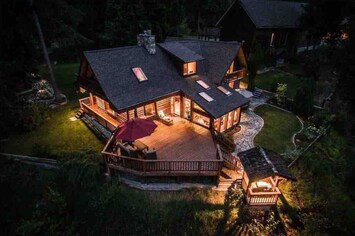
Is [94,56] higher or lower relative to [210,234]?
higher

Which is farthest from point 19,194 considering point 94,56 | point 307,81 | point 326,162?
point 307,81

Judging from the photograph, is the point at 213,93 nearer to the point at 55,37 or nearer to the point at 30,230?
the point at 30,230

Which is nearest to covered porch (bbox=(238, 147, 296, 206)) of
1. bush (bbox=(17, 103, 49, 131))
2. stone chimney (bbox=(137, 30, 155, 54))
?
stone chimney (bbox=(137, 30, 155, 54))

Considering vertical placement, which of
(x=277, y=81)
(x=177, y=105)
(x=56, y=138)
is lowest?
(x=56, y=138)

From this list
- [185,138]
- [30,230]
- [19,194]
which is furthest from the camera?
[185,138]

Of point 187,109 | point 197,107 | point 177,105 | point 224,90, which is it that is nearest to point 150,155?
point 197,107

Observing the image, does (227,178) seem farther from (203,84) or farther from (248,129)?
(203,84)

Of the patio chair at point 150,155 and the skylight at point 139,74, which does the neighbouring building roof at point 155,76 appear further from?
the patio chair at point 150,155
